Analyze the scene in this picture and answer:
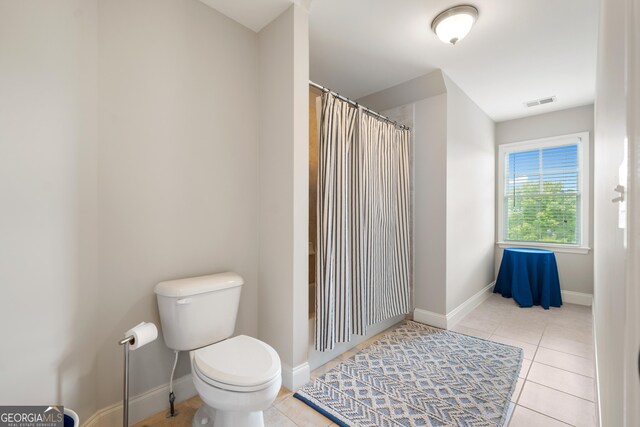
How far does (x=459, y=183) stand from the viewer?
304cm

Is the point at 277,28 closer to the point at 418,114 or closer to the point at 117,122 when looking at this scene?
the point at 117,122

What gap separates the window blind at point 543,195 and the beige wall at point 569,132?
0.17 m

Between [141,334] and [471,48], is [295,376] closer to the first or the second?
[141,334]

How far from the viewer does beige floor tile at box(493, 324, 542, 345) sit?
2.51 metres

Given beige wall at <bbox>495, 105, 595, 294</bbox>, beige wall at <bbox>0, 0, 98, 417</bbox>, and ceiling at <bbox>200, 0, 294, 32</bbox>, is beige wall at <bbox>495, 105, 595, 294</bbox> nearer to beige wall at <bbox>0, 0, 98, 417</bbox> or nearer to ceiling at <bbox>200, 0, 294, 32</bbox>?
ceiling at <bbox>200, 0, 294, 32</bbox>

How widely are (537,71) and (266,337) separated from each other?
337cm

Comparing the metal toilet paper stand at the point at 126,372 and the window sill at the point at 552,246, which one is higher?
the window sill at the point at 552,246

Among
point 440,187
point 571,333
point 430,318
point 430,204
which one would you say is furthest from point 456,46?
point 571,333

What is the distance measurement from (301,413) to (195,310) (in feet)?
2.71

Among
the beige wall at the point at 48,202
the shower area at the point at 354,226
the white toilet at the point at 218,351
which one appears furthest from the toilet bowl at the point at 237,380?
the shower area at the point at 354,226

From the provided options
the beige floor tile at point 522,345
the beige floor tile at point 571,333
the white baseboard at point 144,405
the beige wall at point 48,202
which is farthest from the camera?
the beige floor tile at point 571,333

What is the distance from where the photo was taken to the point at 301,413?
1577 mm

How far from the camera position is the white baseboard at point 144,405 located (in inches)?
54.4

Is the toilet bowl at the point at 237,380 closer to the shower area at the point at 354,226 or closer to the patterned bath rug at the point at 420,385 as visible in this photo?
the patterned bath rug at the point at 420,385
